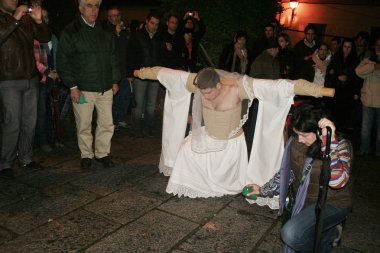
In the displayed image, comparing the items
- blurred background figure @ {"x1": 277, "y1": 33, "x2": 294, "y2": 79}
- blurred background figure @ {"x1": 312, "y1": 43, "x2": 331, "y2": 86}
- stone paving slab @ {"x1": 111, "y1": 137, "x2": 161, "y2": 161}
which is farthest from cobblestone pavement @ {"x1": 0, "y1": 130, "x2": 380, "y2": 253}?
blurred background figure @ {"x1": 277, "y1": 33, "x2": 294, "y2": 79}

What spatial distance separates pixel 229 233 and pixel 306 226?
1100mm

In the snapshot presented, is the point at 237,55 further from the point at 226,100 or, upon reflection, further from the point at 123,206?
the point at 123,206

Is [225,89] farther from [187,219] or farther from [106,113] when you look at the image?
[106,113]

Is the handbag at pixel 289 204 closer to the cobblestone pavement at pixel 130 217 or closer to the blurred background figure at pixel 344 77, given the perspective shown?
the cobblestone pavement at pixel 130 217

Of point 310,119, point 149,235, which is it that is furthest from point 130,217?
point 310,119

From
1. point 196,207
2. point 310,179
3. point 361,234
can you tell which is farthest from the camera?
point 196,207

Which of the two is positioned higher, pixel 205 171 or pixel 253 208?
pixel 205 171

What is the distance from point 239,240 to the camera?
11.8 ft

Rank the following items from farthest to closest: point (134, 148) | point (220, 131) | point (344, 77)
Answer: point (344, 77) < point (134, 148) < point (220, 131)

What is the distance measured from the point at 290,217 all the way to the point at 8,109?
3688 millimetres

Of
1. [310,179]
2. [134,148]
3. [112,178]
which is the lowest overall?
[112,178]

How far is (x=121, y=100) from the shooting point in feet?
23.6

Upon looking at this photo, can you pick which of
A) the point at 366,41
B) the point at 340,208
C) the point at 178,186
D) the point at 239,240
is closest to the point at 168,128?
the point at 178,186

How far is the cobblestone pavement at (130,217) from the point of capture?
346cm
